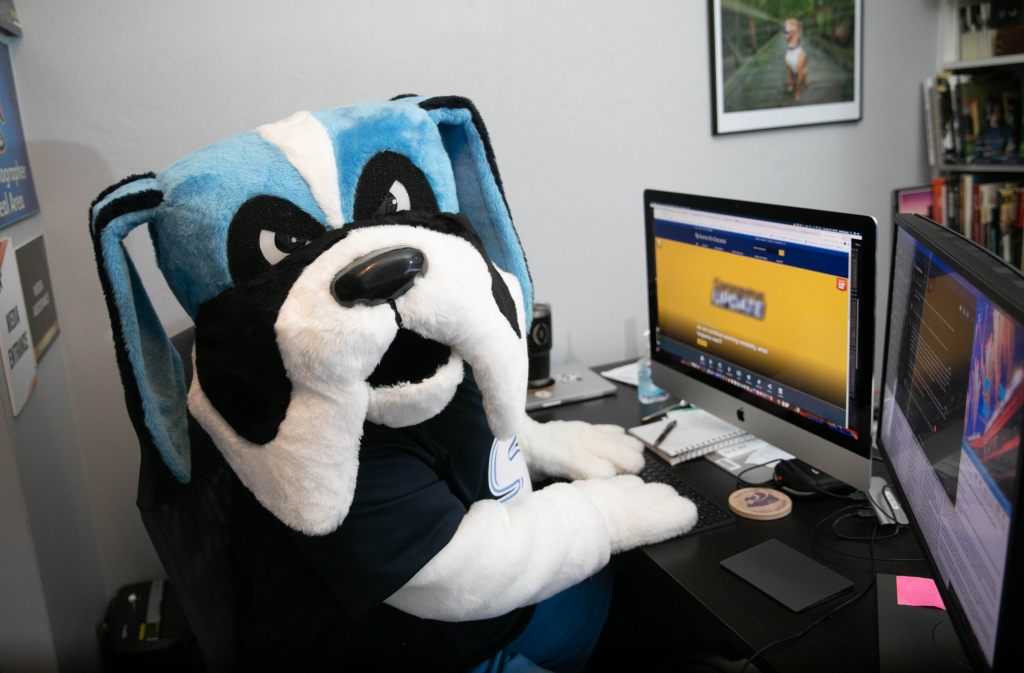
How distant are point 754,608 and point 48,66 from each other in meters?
1.56

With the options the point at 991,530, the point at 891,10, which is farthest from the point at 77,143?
the point at 891,10

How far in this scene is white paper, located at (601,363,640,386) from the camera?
178cm

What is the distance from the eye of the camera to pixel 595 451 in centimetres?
132

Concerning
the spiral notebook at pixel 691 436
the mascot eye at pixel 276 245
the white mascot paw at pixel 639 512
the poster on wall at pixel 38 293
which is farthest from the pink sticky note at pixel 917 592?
the poster on wall at pixel 38 293

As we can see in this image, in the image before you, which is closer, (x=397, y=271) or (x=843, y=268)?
(x=397, y=271)

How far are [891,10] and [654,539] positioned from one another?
6.56 feet

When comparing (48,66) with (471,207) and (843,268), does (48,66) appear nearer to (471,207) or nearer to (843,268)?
(471,207)

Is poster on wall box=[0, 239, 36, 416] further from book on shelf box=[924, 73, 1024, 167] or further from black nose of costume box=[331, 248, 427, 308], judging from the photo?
book on shelf box=[924, 73, 1024, 167]

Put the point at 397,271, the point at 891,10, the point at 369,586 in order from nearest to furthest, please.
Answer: the point at 397,271 < the point at 369,586 < the point at 891,10

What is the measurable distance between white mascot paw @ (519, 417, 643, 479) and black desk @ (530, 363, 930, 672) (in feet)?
0.41

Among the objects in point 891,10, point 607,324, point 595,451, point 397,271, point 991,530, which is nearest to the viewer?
point 991,530

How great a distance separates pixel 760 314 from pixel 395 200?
25.4 inches

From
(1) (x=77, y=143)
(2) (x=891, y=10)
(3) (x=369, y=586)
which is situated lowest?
(3) (x=369, y=586)

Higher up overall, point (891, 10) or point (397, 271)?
point (891, 10)
